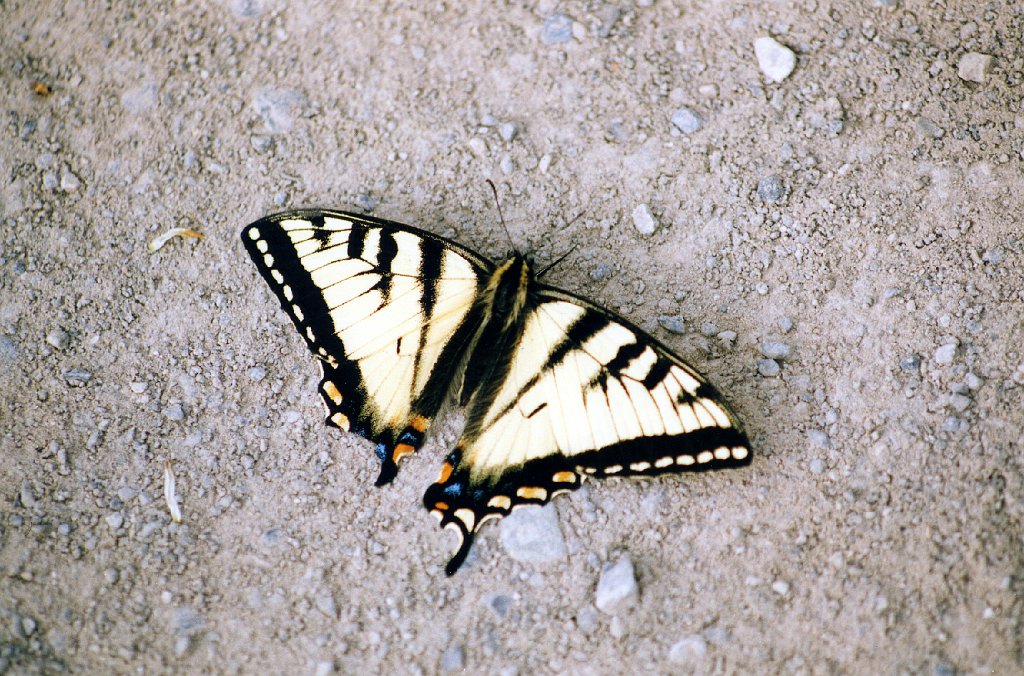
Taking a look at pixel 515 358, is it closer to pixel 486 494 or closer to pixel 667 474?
pixel 486 494

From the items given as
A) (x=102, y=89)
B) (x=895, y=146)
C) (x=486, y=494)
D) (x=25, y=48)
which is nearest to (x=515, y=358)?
(x=486, y=494)

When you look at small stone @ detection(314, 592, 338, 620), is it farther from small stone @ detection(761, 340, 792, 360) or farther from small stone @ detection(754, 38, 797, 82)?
small stone @ detection(754, 38, 797, 82)

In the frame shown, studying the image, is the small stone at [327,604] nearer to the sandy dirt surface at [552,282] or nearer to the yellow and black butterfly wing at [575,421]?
the sandy dirt surface at [552,282]

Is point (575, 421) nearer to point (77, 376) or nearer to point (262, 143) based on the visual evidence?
point (262, 143)

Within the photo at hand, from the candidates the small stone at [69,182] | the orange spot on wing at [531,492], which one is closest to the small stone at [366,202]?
the small stone at [69,182]

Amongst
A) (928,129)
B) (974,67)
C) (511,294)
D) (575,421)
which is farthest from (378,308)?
(974,67)
